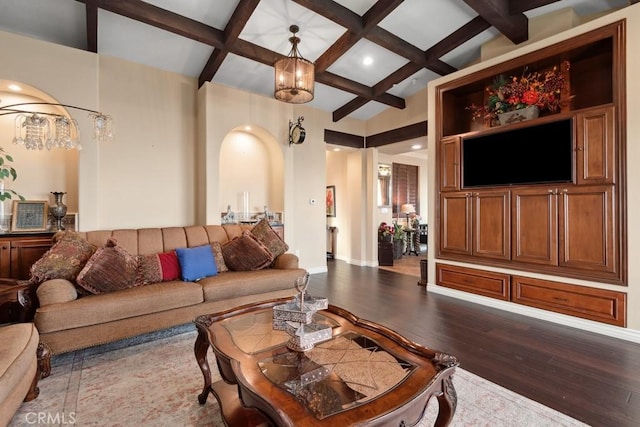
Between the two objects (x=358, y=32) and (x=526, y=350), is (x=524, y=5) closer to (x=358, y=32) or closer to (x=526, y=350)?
(x=358, y=32)

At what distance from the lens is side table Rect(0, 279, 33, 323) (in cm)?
219

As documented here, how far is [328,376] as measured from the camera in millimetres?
1352

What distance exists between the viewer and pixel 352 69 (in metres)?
4.84

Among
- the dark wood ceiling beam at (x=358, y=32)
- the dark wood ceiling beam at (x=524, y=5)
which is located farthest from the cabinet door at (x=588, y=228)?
the dark wood ceiling beam at (x=358, y=32)

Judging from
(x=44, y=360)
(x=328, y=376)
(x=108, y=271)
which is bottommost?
(x=44, y=360)

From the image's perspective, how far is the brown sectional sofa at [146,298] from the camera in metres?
2.27

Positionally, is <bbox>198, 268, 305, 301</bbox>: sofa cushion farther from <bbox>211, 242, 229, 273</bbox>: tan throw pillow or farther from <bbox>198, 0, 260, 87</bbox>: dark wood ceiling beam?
<bbox>198, 0, 260, 87</bbox>: dark wood ceiling beam

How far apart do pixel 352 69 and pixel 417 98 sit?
149 cm

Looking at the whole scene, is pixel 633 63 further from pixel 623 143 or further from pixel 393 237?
pixel 393 237

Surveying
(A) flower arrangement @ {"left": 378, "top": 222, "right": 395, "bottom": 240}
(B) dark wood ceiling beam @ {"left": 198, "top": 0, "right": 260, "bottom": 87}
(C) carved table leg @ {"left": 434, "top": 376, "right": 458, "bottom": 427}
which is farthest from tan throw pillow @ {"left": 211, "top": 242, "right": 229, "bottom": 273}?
(A) flower arrangement @ {"left": 378, "top": 222, "right": 395, "bottom": 240}

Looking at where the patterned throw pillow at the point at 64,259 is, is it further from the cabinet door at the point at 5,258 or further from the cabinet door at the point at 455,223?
the cabinet door at the point at 455,223

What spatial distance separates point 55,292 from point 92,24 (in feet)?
9.63

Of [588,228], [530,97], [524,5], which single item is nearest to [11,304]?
[588,228]

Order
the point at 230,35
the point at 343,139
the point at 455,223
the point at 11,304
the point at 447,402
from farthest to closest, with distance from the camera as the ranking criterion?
the point at 343,139, the point at 455,223, the point at 230,35, the point at 11,304, the point at 447,402
